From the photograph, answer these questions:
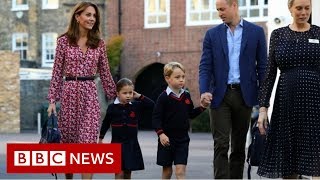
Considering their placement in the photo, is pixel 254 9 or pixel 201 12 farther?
pixel 201 12

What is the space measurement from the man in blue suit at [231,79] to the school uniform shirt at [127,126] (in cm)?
137

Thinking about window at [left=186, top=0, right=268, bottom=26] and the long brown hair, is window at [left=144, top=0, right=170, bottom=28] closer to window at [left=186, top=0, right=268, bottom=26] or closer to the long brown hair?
window at [left=186, top=0, right=268, bottom=26]

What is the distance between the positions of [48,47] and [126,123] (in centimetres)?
3496

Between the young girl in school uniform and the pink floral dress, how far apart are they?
918mm

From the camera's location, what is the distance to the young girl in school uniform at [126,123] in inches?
386

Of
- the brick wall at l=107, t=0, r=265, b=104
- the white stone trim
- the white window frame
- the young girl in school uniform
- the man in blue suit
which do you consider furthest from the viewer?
the white stone trim

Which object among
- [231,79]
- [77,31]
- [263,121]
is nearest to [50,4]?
[77,31]

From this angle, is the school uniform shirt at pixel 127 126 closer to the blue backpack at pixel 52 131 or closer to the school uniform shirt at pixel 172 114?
the school uniform shirt at pixel 172 114

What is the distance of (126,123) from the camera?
9906 mm

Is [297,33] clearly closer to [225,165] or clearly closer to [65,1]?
A: [225,165]

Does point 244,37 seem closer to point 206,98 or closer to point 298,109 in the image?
point 206,98

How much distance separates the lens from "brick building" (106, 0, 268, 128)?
39.5 meters

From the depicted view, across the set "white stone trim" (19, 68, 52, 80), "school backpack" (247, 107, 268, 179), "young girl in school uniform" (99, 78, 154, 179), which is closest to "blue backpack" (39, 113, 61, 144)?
"young girl in school uniform" (99, 78, 154, 179)

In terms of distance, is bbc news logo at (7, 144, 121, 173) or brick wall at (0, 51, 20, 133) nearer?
bbc news logo at (7, 144, 121, 173)
